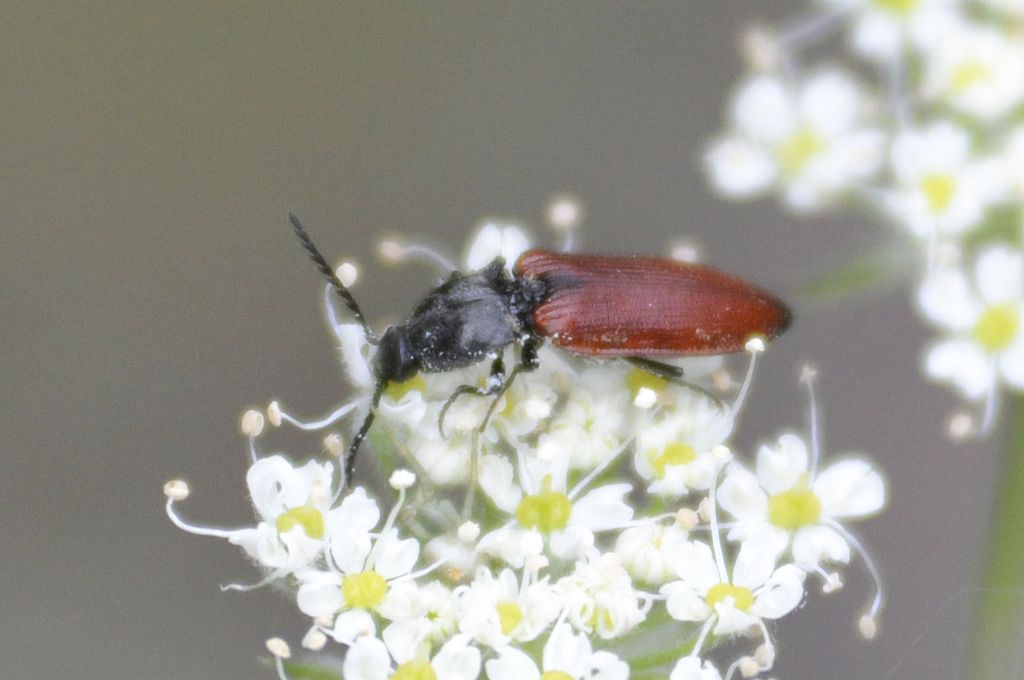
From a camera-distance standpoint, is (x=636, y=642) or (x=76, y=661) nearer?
(x=636, y=642)

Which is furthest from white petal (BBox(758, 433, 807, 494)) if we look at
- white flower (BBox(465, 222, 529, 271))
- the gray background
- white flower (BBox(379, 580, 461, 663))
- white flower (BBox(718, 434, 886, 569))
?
the gray background

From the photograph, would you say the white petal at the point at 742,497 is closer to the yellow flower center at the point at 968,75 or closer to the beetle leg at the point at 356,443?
the beetle leg at the point at 356,443

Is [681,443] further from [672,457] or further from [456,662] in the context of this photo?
[456,662]

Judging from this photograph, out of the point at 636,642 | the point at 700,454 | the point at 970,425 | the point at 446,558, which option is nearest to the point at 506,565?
the point at 446,558

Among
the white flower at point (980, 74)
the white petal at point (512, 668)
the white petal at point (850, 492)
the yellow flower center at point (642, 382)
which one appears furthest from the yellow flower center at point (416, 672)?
the white flower at point (980, 74)

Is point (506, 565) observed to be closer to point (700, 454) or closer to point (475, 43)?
point (700, 454)

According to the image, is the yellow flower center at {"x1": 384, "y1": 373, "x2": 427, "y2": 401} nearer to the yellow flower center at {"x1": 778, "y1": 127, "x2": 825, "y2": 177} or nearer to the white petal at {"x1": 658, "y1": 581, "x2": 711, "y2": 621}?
the white petal at {"x1": 658, "y1": 581, "x2": 711, "y2": 621}
